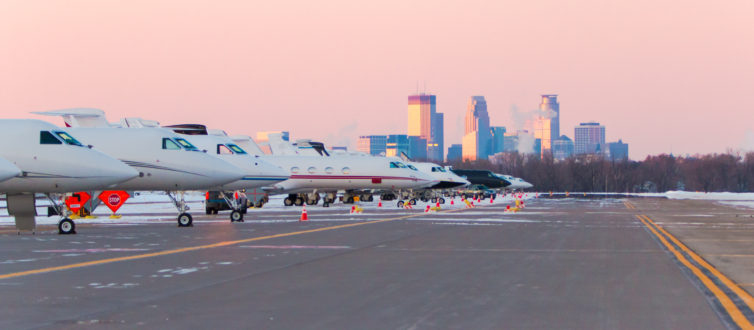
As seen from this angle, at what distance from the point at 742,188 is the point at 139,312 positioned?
19250 centimetres

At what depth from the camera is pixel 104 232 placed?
90.6 feet

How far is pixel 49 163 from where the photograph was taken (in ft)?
87.7

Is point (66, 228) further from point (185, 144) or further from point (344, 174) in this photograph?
point (344, 174)

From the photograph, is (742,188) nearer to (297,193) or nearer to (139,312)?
(297,193)

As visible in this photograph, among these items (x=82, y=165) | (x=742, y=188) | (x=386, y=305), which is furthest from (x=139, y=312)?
(x=742, y=188)

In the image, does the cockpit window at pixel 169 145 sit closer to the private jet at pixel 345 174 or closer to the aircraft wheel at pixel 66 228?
the aircraft wheel at pixel 66 228

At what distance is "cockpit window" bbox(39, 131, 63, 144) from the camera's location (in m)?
27.1

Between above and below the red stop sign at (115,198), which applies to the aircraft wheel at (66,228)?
below

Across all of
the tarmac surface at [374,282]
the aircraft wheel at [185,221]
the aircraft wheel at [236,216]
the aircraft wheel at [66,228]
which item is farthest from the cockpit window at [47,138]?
the aircraft wheel at [236,216]

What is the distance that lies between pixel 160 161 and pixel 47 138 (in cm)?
534

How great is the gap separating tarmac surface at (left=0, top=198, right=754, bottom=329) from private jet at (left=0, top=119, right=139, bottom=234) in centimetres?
224

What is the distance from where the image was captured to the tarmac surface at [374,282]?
10031mm

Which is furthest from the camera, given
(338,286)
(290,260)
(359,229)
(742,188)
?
(742,188)

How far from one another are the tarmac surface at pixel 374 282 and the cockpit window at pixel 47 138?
11.0 feet
